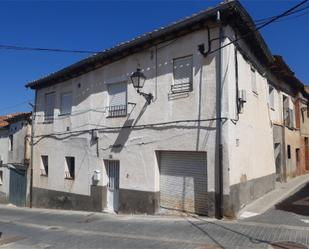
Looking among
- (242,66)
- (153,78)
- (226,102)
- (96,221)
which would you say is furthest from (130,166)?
(242,66)

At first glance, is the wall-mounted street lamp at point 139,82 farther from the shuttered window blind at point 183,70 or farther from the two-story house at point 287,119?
the two-story house at point 287,119

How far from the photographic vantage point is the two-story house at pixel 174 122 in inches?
400

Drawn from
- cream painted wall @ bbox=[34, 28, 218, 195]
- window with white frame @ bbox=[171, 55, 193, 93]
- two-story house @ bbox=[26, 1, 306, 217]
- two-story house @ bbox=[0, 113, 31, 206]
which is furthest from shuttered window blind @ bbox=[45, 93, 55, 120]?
window with white frame @ bbox=[171, 55, 193, 93]

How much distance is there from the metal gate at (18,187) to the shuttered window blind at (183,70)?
39.3ft

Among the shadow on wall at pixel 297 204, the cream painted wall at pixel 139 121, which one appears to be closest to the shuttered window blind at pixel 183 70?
the cream painted wall at pixel 139 121

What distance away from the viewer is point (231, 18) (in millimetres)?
10266

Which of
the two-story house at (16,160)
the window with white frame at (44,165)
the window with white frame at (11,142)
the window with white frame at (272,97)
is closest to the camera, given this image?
the window with white frame at (272,97)

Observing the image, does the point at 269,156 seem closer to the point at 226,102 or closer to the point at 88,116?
the point at 226,102

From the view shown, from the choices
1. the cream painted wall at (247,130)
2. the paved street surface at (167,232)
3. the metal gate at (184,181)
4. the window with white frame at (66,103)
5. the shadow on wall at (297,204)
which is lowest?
the paved street surface at (167,232)

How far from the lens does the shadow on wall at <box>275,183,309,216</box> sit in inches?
412

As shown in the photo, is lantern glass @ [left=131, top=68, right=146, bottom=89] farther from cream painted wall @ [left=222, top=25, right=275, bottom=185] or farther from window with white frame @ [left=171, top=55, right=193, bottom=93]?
cream painted wall @ [left=222, top=25, right=275, bottom=185]

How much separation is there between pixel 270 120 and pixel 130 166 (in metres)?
6.69

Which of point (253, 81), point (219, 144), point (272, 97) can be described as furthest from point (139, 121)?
point (272, 97)

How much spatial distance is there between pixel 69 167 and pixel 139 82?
655cm
